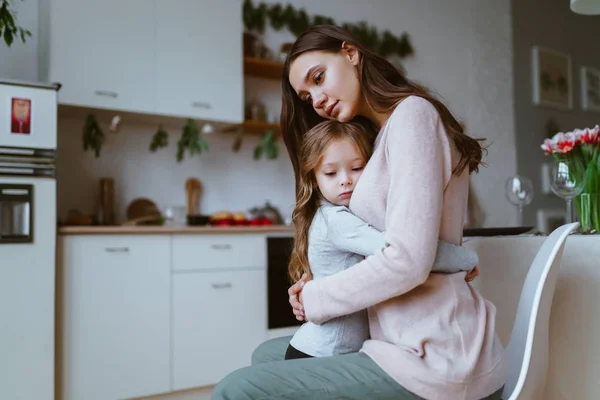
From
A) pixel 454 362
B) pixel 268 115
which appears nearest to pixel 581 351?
pixel 454 362

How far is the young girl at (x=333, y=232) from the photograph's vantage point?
1074 millimetres

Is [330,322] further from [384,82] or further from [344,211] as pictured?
[384,82]

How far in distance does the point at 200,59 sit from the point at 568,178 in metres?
2.42

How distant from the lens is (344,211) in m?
1.15

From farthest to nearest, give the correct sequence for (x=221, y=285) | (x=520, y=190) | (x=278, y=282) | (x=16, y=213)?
(x=278, y=282), (x=221, y=285), (x=16, y=213), (x=520, y=190)

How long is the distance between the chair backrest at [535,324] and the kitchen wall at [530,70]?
4.68 m

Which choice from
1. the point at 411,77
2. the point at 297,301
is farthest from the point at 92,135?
the point at 411,77

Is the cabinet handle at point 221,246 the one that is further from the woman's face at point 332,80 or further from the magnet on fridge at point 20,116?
the woman's face at point 332,80

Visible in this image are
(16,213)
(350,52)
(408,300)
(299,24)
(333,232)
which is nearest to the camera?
(408,300)

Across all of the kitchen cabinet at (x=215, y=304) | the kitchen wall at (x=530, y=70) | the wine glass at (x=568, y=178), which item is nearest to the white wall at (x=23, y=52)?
the kitchen cabinet at (x=215, y=304)

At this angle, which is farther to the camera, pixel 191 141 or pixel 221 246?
pixel 191 141

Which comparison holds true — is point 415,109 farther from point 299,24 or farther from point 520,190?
point 299,24

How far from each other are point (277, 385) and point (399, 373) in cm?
23

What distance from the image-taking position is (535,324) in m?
1.04
